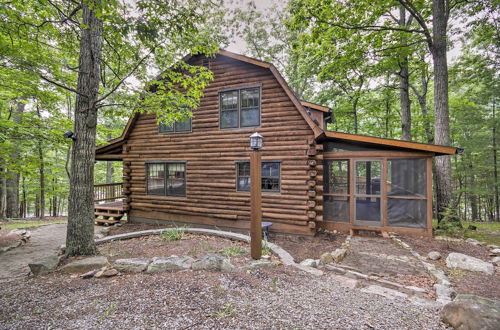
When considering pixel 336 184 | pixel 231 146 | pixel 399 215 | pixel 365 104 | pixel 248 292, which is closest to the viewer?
pixel 248 292

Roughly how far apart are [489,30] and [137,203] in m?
16.5

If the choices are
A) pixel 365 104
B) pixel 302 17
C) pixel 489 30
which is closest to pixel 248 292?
pixel 302 17

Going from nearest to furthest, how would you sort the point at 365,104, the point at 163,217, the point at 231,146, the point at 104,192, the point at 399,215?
1. the point at 399,215
2. the point at 231,146
3. the point at 163,217
4. the point at 104,192
5. the point at 365,104

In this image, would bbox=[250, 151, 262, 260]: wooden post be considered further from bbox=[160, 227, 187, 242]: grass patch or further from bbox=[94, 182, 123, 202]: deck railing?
bbox=[94, 182, 123, 202]: deck railing

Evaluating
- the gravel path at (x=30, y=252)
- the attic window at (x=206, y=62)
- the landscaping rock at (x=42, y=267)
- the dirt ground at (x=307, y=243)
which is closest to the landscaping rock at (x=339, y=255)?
the dirt ground at (x=307, y=243)

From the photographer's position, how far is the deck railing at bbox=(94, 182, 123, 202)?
433 inches

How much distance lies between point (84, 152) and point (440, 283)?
24.2 feet

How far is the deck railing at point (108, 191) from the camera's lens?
36.1 ft

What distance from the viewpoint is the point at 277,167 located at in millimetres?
7691

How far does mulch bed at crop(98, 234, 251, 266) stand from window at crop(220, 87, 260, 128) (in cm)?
425

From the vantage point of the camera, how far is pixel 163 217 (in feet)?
31.1

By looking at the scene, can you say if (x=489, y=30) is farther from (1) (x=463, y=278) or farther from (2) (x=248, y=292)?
(2) (x=248, y=292)

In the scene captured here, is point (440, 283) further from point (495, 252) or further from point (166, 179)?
point (166, 179)


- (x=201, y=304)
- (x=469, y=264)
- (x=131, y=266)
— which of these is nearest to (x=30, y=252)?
(x=131, y=266)
